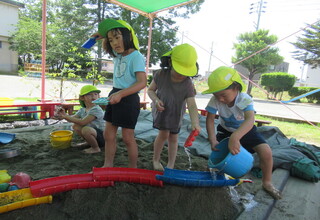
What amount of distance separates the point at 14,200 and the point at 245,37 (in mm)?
24615

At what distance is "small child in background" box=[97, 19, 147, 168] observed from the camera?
1.69m

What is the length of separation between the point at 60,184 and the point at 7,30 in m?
23.5

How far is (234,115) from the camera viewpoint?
1764 millimetres

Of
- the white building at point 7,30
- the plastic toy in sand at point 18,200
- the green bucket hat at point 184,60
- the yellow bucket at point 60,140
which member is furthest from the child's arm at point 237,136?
the white building at point 7,30

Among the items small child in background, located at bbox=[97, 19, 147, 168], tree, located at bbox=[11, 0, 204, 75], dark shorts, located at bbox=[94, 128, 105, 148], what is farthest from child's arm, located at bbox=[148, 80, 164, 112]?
tree, located at bbox=[11, 0, 204, 75]

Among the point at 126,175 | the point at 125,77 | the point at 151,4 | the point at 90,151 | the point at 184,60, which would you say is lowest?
the point at 90,151

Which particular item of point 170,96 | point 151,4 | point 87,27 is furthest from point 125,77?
point 87,27

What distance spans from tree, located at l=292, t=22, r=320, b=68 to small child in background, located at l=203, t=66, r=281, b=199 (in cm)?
2328

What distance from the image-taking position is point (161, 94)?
192 cm

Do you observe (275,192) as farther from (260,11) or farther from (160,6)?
(260,11)

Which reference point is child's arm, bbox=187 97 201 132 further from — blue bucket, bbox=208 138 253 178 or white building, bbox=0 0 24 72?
white building, bbox=0 0 24 72

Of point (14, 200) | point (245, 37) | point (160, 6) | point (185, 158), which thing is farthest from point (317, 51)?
point (14, 200)

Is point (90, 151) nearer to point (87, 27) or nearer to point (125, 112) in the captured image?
point (125, 112)

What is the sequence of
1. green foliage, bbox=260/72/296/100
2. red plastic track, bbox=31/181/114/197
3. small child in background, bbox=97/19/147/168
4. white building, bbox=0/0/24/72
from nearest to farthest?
red plastic track, bbox=31/181/114/197 → small child in background, bbox=97/19/147/168 → green foliage, bbox=260/72/296/100 → white building, bbox=0/0/24/72
